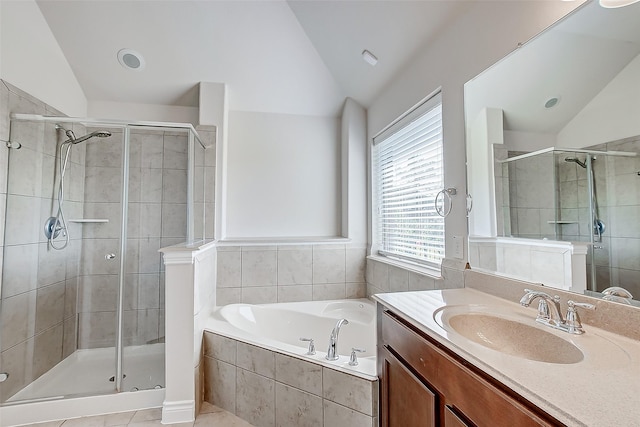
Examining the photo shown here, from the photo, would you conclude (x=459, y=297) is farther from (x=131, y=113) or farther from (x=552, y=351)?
(x=131, y=113)

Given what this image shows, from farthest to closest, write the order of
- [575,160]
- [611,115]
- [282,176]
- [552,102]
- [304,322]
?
[282,176] < [304,322] < [552,102] < [575,160] < [611,115]

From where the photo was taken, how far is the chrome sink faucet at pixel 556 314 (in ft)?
3.02

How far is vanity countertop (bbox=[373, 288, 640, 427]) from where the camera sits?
527 mm

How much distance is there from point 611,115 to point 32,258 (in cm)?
337

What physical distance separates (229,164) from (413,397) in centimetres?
257

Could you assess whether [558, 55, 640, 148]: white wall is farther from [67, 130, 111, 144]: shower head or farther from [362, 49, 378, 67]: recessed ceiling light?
[67, 130, 111, 144]: shower head

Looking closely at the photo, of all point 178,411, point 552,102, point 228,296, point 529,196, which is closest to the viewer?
point 552,102

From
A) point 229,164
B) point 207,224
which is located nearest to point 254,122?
point 229,164

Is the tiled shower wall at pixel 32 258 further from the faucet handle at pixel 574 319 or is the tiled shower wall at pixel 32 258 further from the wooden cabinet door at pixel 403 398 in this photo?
the faucet handle at pixel 574 319

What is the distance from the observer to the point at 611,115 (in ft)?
3.19

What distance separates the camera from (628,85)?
3.02 feet

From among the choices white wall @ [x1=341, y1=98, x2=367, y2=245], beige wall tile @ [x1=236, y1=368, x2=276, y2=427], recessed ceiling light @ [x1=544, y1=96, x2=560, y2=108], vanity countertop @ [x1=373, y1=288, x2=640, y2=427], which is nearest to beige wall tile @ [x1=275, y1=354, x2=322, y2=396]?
beige wall tile @ [x1=236, y1=368, x2=276, y2=427]

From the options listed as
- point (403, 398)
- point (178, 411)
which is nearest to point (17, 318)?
point (178, 411)

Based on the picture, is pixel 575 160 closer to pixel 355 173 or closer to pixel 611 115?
pixel 611 115
